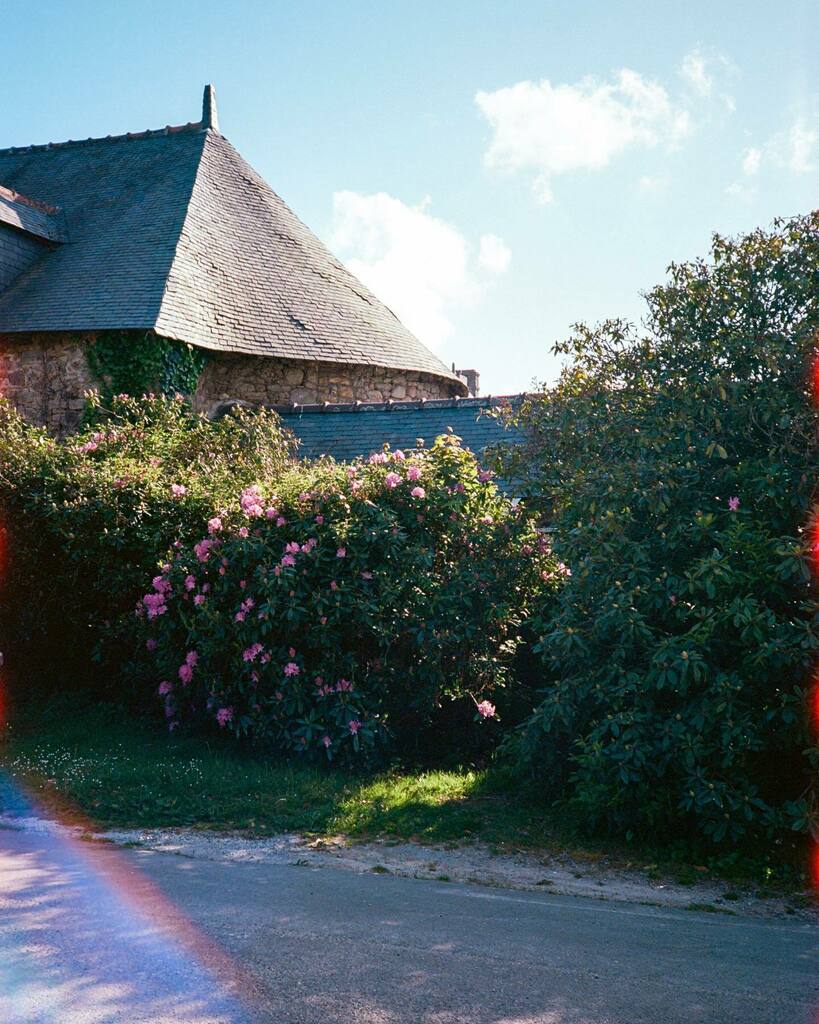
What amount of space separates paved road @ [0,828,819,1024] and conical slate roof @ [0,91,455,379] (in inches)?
537

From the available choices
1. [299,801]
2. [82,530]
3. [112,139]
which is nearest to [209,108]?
[112,139]

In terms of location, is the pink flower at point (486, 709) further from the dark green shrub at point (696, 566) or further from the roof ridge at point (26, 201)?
the roof ridge at point (26, 201)

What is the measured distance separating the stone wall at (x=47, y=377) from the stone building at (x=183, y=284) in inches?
1.1

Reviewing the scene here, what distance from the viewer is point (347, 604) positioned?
28.4 feet

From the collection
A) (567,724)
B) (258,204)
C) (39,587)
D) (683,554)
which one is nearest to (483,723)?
(567,724)

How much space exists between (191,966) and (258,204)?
21.7 meters

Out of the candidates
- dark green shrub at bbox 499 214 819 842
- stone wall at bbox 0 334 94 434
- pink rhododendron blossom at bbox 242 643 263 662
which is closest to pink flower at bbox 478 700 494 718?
dark green shrub at bbox 499 214 819 842

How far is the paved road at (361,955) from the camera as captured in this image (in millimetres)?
3785

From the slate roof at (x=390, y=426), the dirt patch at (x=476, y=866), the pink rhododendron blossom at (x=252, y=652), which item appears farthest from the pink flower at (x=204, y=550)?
the slate roof at (x=390, y=426)

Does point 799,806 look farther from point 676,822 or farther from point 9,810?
point 9,810

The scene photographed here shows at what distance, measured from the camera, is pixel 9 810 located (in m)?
7.30

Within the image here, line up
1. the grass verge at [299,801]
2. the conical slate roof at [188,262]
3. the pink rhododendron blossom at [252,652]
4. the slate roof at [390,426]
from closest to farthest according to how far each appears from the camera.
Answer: the grass verge at [299,801] → the pink rhododendron blossom at [252,652] → the slate roof at [390,426] → the conical slate roof at [188,262]

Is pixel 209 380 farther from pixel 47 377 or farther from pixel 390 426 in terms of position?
pixel 390 426

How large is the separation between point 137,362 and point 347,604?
1055cm
